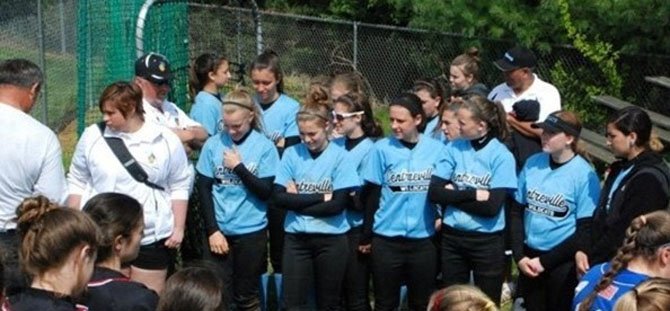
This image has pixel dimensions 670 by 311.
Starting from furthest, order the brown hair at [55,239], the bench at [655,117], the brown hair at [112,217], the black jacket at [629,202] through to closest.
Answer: the bench at [655,117] → the black jacket at [629,202] → the brown hair at [112,217] → the brown hair at [55,239]

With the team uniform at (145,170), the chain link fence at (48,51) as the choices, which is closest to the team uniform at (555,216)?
the team uniform at (145,170)

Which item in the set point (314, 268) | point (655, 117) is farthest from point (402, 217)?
point (655, 117)

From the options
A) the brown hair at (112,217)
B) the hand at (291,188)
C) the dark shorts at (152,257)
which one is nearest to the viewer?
the brown hair at (112,217)

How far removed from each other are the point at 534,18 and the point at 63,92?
7.03m

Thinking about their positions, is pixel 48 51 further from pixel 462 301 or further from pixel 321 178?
pixel 462 301

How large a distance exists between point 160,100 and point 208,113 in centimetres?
73

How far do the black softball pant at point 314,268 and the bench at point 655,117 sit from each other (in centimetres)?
683

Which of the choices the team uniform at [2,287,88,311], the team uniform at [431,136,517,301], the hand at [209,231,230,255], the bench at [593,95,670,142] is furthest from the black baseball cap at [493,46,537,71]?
the bench at [593,95,670,142]

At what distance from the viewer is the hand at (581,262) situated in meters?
6.76

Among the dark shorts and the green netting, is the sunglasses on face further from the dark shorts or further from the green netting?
the green netting

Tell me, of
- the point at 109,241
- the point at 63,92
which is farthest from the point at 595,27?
the point at 109,241

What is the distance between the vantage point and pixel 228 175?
7.66m

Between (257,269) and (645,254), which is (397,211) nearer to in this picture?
(257,269)

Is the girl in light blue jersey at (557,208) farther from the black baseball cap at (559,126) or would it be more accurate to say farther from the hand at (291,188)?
the hand at (291,188)
